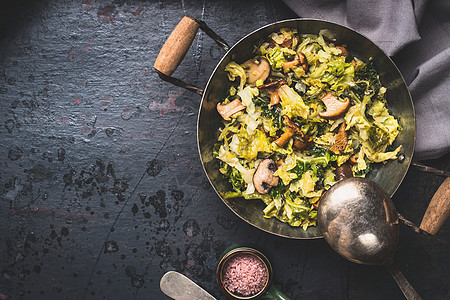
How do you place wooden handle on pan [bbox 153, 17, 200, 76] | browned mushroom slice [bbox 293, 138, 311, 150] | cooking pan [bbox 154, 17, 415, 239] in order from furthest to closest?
browned mushroom slice [bbox 293, 138, 311, 150]
cooking pan [bbox 154, 17, 415, 239]
wooden handle on pan [bbox 153, 17, 200, 76]

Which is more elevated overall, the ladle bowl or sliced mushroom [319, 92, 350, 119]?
sliced mushroom [319, 92, 350, 119]

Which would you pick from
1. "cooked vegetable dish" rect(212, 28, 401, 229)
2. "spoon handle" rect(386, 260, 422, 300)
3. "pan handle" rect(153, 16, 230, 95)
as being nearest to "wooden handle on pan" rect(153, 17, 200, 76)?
"pan handle" rect(153, 16, 230, 95)

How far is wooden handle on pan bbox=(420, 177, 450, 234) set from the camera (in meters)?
1.78

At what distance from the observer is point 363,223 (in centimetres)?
172

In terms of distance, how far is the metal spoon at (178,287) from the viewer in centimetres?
225

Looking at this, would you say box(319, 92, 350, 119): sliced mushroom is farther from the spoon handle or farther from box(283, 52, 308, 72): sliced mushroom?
the spoon handle

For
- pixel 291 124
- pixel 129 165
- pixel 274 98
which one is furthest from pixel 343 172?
pixel 129 165

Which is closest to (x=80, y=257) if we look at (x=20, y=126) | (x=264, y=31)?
(x=20, y=126)

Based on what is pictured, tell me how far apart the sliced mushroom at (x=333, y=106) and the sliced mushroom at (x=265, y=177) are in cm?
40

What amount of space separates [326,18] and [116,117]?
1.41 metres

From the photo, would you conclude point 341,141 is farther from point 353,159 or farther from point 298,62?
point 298,62

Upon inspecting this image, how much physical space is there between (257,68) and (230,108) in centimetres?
27

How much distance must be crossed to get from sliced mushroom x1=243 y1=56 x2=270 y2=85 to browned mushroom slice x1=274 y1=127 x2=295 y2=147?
0.33m

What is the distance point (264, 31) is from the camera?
2.04 m
